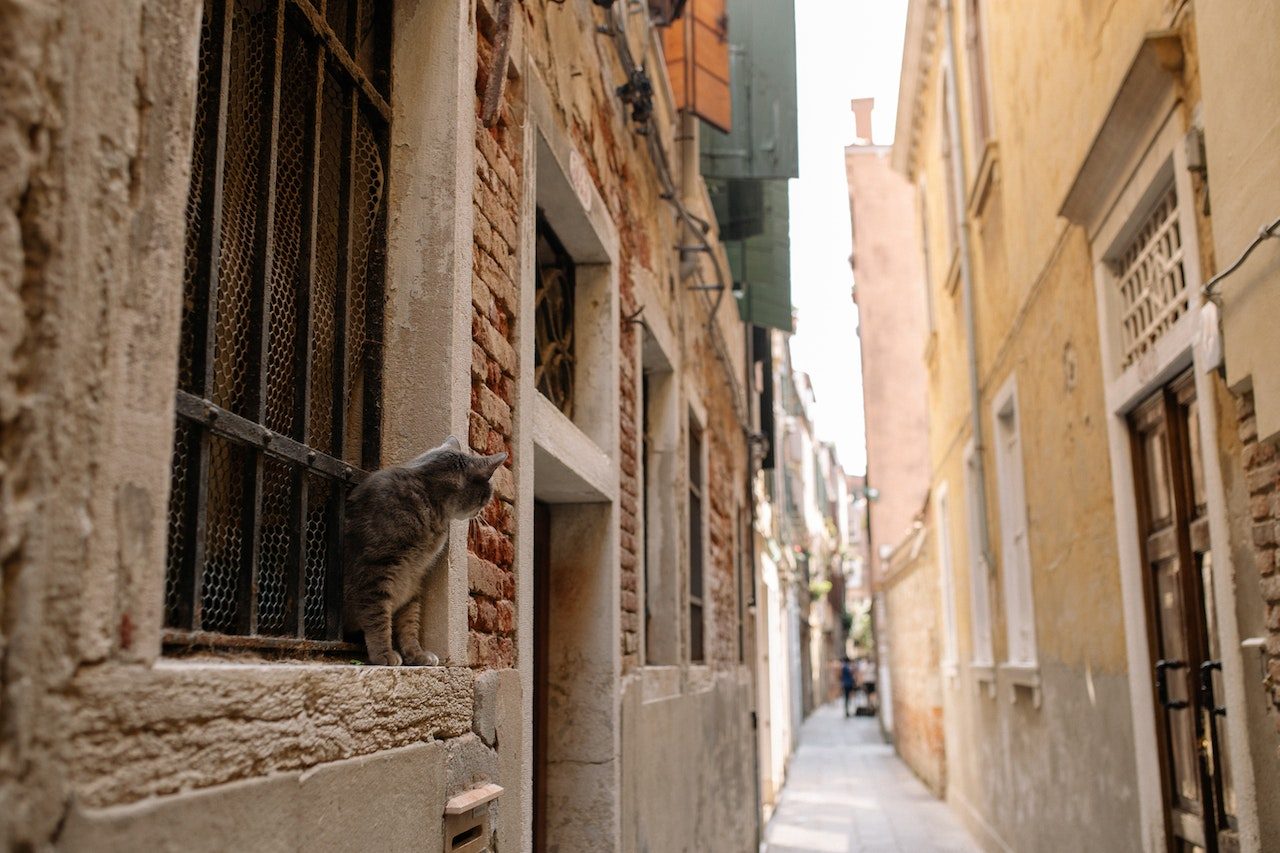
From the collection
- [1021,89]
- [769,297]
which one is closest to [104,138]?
[1021,89]

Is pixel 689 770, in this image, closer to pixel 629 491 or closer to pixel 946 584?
pixel 629 491

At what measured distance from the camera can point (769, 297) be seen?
1176cm

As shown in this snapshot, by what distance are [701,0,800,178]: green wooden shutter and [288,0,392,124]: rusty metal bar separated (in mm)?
5746

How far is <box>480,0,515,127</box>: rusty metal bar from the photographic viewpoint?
3.34 metres

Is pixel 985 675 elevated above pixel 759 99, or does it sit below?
below

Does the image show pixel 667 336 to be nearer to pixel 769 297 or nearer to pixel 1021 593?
pixel 1021 593

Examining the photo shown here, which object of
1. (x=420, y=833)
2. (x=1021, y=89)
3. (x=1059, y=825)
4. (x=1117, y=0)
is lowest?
(x=1059, y=825)

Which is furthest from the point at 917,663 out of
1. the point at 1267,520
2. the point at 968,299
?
the point at 1267,520

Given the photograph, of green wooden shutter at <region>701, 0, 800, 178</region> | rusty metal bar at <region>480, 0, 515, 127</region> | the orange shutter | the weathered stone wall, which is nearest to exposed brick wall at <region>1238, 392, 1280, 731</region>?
rusty metal bar at <region>480, 0, 515, 127</region>

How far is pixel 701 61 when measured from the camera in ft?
24.4

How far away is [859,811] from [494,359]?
426 inches

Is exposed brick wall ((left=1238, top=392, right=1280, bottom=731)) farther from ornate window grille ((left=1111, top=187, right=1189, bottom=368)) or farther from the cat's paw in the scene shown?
the cat's paw

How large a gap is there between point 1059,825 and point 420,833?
231 inches

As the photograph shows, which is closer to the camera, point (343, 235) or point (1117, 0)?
point (343, 235)
